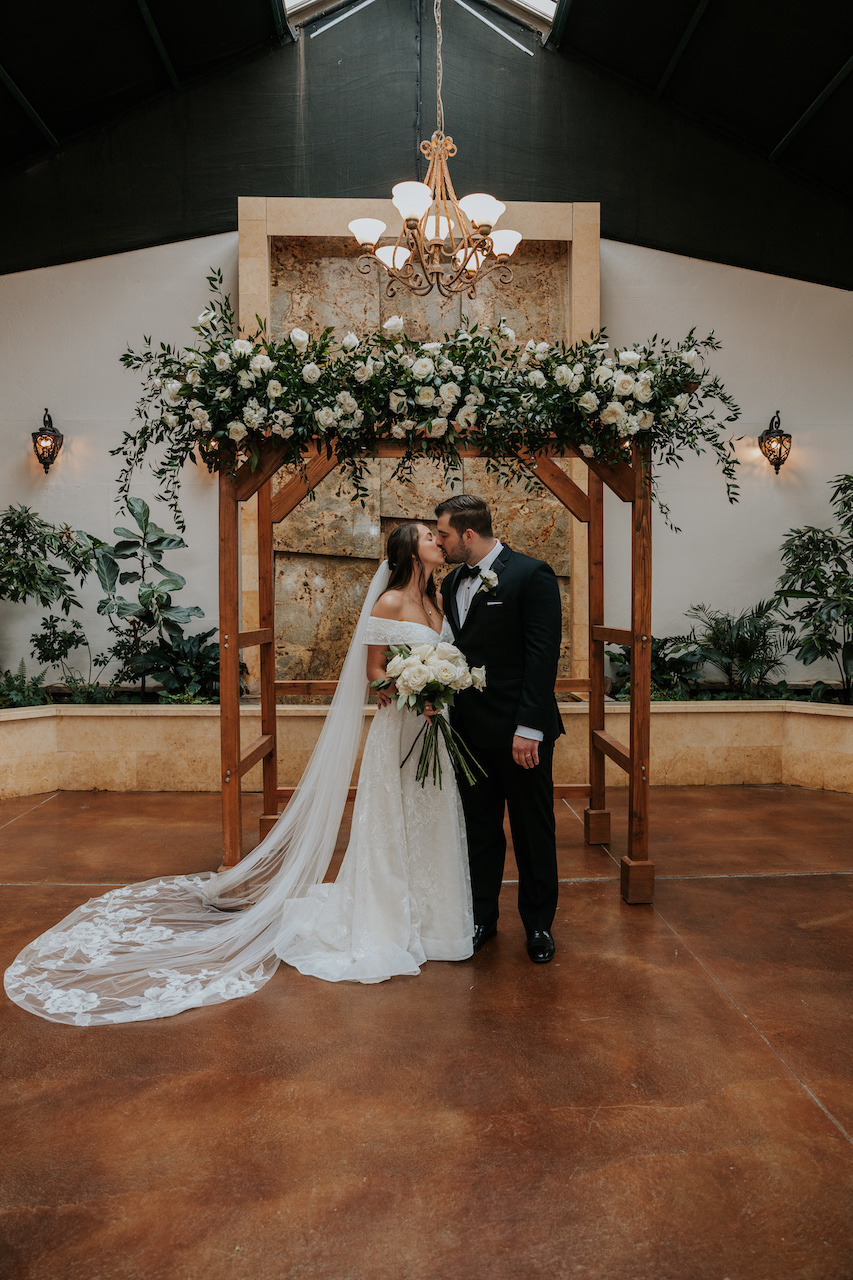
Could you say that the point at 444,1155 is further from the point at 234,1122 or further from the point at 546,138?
the point at 546,138

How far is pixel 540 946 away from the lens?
325 centimetres

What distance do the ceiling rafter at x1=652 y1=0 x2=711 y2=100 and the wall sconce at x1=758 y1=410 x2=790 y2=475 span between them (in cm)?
301

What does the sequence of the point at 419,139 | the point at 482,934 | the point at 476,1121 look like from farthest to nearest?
the point at 419,139 → the point at 482,934 → the point at 476,1121

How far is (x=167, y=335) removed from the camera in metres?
7.01

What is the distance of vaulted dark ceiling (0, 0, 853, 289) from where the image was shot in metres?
6.76

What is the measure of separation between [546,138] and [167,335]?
386 centimetres

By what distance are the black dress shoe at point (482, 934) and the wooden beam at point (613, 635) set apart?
5.06 ft

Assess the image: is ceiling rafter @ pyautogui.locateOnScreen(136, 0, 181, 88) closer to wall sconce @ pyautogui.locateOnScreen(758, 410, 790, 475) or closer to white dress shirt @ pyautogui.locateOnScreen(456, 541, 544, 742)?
white dress shirt @ pyautogui.locateOnScreen(456, 541, 544, 742)

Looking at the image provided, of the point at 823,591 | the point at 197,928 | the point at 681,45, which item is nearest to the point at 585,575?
the point at 823,591

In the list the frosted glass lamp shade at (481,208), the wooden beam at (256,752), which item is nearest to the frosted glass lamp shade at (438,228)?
the frosted glass lamp shade at (481,208)

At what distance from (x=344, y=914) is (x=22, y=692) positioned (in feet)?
14.0

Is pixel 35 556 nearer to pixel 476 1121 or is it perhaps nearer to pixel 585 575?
pixel 585 575

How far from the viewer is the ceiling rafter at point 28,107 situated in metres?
5.96

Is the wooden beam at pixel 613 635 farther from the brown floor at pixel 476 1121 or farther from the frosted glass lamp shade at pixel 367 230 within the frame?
the frosted glass lamp shade at pixel 367 230
